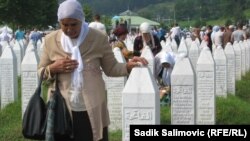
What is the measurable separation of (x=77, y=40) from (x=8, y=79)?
29.0ft

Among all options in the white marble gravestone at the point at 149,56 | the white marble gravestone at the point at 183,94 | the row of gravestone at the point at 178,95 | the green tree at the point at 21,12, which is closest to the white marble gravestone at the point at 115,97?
the row of gravestone at the point at 178,95

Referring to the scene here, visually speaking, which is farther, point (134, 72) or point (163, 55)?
point (163, 55)

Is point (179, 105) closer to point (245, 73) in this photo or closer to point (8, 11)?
point (245, 73)

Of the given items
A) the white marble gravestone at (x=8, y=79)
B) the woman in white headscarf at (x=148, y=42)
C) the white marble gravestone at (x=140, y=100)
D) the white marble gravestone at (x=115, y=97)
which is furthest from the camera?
the white marble gravestone at (x=8, y=79)

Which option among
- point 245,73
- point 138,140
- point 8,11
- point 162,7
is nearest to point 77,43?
point 138,140

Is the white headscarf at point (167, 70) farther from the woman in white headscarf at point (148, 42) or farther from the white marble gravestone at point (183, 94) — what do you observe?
the white marble gravestone at point (183, 94)

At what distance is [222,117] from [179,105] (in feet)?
7.86

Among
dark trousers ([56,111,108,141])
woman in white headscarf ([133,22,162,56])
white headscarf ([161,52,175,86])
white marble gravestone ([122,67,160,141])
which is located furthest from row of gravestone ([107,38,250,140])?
dark trousers ([56,111,108,141])

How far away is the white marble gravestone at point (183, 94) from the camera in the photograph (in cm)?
1073

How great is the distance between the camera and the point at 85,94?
6.23 meters

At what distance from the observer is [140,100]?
7.45 meters

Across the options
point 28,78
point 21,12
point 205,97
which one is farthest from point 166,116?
point 21,12

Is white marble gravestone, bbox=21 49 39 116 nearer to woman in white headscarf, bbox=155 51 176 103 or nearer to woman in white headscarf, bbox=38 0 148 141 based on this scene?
woman in white headscarf, bbox=155 51 176 103

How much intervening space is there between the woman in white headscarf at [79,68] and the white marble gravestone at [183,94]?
446cm
